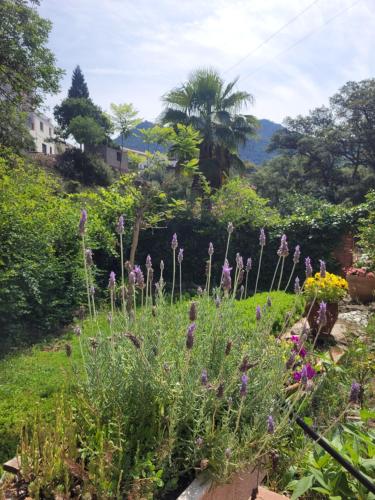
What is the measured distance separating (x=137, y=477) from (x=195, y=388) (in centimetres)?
48

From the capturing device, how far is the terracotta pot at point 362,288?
23.4ft

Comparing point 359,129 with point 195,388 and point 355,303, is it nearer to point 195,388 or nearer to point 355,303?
point 355,303

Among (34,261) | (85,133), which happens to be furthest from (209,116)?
(85,133)

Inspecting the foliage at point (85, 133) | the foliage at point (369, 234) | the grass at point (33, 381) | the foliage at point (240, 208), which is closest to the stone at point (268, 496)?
the grass at point (33, 381)

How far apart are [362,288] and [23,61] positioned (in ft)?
42.0

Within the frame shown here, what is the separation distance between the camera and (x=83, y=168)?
2817 centimetres

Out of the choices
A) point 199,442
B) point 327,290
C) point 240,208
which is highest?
point 240,208

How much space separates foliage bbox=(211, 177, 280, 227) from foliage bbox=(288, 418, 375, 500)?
311 inches

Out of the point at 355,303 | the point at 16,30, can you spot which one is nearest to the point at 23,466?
the point at 355,303

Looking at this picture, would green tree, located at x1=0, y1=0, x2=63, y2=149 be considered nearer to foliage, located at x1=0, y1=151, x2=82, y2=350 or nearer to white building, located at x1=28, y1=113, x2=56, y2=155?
foliage, located at x1=0, y1=151, x2=82, y2=350

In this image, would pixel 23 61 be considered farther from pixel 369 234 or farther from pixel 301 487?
pixel 301 487

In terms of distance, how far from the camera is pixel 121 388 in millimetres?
1991

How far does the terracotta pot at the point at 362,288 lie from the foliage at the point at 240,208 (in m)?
2.84

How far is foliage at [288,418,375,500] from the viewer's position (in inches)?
68.9
